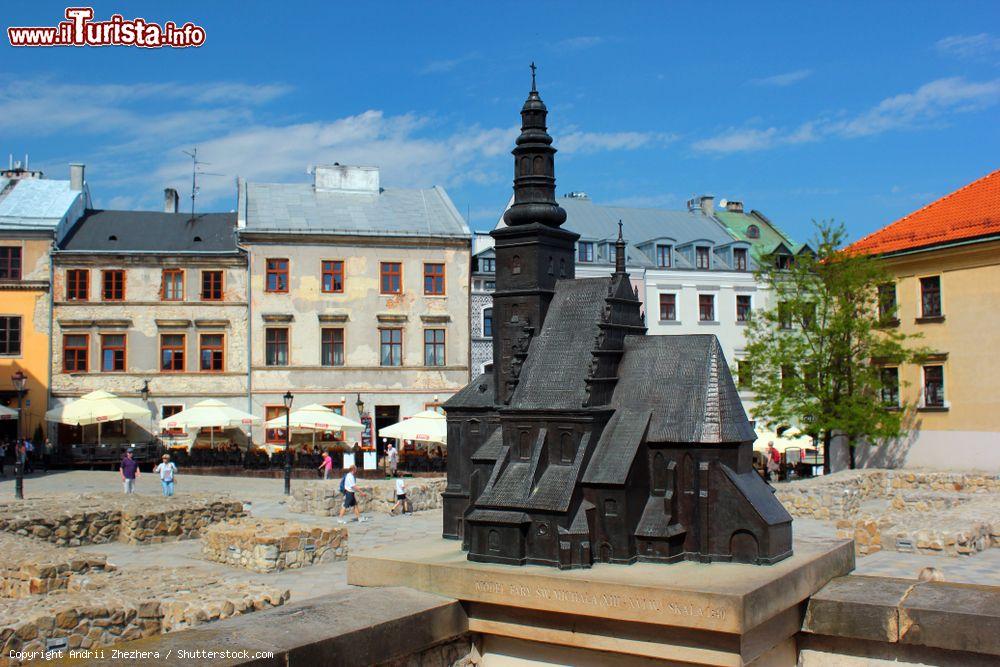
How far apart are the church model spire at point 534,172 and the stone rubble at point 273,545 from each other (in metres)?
8.82

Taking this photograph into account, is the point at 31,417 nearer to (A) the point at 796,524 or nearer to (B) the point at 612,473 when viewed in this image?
(A) the point at 796,524

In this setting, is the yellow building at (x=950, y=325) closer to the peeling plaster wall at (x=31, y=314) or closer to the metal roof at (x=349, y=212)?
the metal roof at (x=349, y=212)

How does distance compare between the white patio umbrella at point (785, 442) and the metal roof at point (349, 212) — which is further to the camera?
the metal roof at point (349, 212)

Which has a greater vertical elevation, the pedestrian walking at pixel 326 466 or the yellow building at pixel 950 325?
the yellow building at pixel 950 325

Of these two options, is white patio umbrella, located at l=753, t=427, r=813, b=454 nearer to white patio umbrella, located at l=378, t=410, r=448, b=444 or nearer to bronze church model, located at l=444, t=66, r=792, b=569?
white patio umbrella, located at l=378, t=410, r=448, b=444

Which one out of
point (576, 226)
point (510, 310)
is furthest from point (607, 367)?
point (576, 226)

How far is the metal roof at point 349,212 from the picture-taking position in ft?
135

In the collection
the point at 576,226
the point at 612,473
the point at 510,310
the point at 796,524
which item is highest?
the point at 576,226

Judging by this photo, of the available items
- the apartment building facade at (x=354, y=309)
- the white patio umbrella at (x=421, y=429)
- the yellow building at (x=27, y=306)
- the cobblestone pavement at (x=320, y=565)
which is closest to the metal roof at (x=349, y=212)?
the apartment building facade at (x=354, y=309)

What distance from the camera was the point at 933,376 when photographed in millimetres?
30469

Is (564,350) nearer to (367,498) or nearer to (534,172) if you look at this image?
(534,172)

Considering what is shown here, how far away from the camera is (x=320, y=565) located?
16984 mm

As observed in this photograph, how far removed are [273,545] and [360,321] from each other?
24784mm

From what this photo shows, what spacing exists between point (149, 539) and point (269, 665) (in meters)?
15.9
